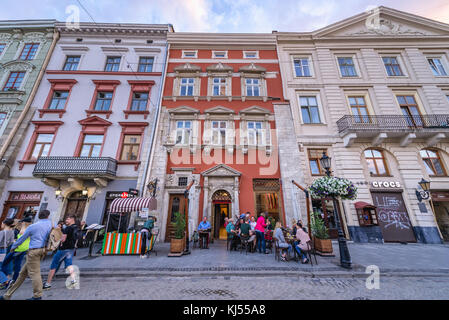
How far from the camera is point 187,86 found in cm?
1492

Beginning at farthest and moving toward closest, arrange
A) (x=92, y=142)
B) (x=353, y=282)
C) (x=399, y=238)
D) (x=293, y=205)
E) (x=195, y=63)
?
(x=195, y=63) → (x=92, y=142) → (x=293, y=205) → (x=399, y=238) → (x=353, y=282)

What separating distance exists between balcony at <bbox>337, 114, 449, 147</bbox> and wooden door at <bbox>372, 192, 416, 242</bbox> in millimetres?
3921

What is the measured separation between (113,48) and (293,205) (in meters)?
21.3

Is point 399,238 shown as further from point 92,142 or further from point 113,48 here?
point 113,48

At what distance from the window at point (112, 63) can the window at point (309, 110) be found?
17.2 meters

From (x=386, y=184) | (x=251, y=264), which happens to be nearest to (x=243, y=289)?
(x=251, y=264)

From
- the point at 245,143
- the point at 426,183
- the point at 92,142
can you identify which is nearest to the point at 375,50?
the point at 426,183

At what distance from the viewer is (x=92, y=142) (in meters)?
12.7

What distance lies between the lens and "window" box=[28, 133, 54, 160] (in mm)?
12125

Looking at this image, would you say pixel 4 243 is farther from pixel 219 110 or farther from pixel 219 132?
pixel 219 110

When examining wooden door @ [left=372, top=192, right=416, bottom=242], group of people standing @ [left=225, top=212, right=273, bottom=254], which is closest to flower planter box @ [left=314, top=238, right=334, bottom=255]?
group of people standing @ [left=225, top=212, right=273, bottom=254]

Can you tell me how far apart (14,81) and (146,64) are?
36.8 feet

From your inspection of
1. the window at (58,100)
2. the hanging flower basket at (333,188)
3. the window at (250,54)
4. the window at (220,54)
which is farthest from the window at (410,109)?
the window at (58,100)

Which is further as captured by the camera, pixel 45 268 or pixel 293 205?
pixel 293 205
